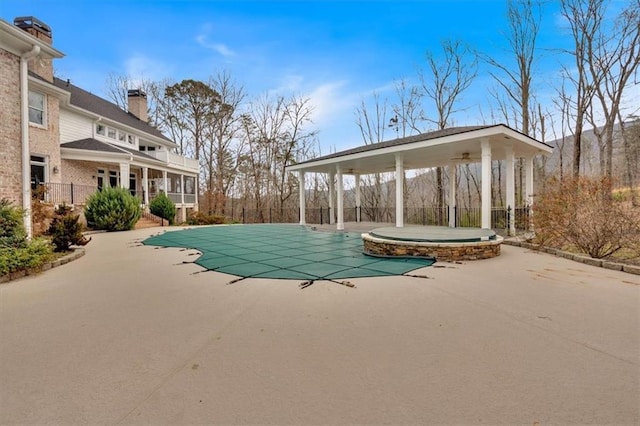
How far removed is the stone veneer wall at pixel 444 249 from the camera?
6.57 metres

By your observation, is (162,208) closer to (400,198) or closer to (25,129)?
(25,129)

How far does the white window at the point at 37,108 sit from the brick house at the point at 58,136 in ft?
0.11

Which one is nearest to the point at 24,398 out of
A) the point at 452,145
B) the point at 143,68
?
the point at 452,145

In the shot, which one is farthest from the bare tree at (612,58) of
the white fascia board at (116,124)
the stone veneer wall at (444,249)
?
the white fascia board at (116,124)

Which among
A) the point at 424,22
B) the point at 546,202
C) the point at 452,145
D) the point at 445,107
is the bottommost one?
the point at 546,202

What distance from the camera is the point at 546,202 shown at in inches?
281

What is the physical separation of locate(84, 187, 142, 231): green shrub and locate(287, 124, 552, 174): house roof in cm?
861

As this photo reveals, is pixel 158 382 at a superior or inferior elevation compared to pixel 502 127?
inferior

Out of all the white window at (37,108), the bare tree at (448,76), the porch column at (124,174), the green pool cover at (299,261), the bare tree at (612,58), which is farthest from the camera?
the bare tree at (448,76)

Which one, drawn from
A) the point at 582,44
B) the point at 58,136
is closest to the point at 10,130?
the point at 58,136

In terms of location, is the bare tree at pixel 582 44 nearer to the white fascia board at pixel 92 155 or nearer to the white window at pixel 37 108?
the white fascia board at pixel 92 155

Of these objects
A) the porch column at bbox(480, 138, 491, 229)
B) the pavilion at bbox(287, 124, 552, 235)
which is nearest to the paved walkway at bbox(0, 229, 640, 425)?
the porch column at bbox(480, 138, 491, 229)

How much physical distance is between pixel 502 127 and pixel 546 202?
2.08m

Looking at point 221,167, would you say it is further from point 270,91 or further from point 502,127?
point 502,127
